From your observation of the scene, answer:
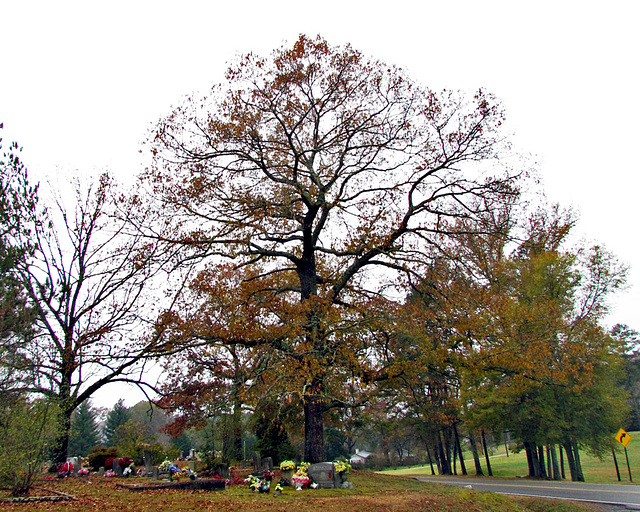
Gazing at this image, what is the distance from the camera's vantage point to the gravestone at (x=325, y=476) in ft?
39.3

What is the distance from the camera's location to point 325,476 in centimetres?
1205

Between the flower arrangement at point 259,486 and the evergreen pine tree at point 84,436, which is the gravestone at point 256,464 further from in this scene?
the evergreen pine tree at point 84,436

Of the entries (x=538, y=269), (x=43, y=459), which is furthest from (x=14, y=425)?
(x=538, y=269)

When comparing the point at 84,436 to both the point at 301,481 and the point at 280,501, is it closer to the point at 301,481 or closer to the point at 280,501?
the point at 301,481

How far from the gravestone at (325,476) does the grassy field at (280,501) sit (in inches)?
17.9

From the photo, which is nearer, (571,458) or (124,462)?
(124,462)

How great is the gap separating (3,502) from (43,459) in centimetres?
156

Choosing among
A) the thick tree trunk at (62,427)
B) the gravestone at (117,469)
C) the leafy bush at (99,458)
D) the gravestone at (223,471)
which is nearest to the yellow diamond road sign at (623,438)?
the gravestone at (223,471)

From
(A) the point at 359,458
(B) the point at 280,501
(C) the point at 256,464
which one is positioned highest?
(C) the point at 256,464

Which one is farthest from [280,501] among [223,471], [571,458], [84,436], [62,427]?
[84,436]

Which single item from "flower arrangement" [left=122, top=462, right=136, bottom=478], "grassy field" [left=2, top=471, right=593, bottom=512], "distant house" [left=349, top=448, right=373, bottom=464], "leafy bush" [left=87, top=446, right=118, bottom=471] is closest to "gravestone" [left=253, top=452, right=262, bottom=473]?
"grassy field" [left=2, top=471, right=593, bottom=512]

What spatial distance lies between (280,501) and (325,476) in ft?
9.44

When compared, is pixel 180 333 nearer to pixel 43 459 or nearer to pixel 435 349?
pixel 43 459

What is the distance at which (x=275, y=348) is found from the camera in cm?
1358
